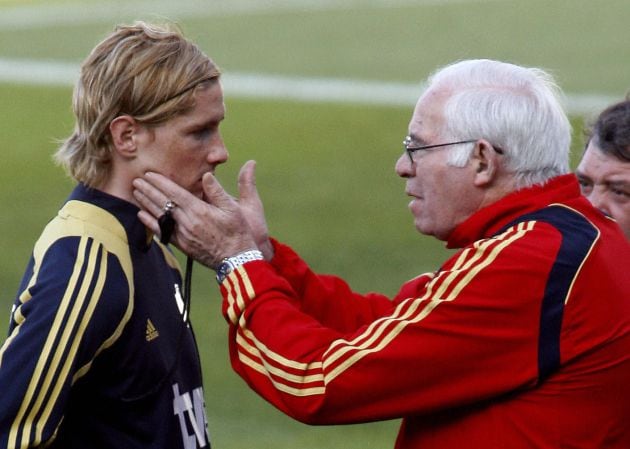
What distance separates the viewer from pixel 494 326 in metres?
4.17

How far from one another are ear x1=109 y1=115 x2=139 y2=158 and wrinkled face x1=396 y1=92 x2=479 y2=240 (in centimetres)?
83

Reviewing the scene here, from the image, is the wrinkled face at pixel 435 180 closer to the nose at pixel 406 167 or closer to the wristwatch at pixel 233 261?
the nose at pixel 406 167

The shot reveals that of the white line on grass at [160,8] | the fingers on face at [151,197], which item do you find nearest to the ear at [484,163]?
the fingers on face at [151,197]

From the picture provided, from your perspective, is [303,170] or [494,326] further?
[303,170]

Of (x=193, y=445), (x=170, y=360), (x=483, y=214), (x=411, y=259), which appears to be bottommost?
(x=411, y=259)

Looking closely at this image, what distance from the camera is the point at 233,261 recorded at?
4.51m

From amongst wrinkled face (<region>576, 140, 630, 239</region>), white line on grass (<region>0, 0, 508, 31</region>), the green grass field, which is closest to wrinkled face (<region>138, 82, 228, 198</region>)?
the green grass field

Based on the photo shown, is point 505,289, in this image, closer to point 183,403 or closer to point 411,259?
point 183,403

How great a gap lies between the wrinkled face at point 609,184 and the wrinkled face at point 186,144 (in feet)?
4.82

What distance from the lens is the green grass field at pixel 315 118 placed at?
10438 mm

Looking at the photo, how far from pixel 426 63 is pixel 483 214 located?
49.7ft

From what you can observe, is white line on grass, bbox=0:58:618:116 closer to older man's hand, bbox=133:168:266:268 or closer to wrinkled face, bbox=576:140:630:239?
wrinkled face, bbox=576:140:630:239

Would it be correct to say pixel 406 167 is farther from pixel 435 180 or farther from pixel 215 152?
pixel 215 152

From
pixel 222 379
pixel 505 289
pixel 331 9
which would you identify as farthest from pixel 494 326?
pixel 331 9
